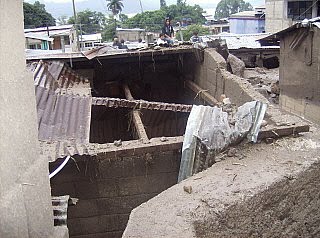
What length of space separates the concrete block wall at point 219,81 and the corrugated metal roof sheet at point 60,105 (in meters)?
2.63

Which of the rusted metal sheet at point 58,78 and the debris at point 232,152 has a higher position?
the rusted metal sheet at point 58,78

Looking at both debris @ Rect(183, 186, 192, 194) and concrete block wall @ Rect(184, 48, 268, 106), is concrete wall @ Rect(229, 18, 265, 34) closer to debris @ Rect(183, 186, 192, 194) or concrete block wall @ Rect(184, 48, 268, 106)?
concrete block wall @ Rect(184, 48, 268, 106)

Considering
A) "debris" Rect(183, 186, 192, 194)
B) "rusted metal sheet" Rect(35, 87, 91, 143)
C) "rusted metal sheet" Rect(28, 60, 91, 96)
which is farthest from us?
"rusted metal sheet" Rect(28, 60, 91, 96)

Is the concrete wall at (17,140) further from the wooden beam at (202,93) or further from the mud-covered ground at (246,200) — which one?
the wooden beam at (202,93)

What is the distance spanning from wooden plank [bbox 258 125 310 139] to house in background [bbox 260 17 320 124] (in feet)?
19.6

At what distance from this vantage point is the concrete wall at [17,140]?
6.40ft

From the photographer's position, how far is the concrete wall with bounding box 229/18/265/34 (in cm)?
3825

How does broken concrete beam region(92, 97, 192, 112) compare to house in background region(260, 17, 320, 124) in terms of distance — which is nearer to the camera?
broken concrete beam region(92, 97, 192, 112)

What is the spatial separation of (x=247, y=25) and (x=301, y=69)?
30241 mm

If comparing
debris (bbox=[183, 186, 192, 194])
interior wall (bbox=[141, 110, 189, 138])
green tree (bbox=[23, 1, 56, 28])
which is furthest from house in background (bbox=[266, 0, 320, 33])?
debris (bbox=[183, 186, 192, 194])

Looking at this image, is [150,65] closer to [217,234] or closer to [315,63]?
[315,63]

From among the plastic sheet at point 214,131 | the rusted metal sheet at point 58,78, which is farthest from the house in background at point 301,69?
the plastic sheet at point 214,131

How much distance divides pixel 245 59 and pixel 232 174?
508 inches

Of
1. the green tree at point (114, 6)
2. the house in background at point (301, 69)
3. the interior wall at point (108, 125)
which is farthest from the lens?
the green tree at point (114, 6)
